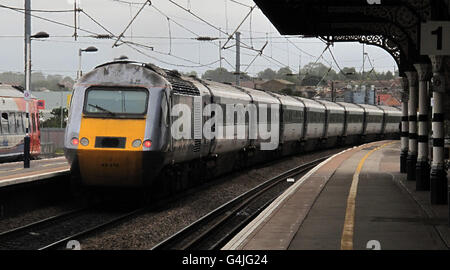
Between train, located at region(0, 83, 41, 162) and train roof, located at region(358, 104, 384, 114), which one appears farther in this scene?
train roof, located at region(358, 104, 384, 114)

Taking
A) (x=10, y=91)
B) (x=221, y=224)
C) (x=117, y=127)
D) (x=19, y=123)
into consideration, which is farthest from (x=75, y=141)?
(x=10, y=91)

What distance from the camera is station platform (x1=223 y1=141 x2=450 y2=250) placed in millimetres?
10562

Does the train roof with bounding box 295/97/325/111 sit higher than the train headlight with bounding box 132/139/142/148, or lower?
higher

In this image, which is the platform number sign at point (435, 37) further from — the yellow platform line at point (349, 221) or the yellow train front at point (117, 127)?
the yellow train front at point (117, 127)

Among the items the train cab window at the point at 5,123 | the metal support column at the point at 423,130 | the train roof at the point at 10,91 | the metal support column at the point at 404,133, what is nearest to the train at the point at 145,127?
the metal support column at the point at 423,130

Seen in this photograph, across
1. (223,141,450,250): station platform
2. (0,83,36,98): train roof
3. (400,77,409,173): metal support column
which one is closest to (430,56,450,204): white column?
(223,141,450,250): station platform

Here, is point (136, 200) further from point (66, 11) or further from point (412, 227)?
point (66, 11)

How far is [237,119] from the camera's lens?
24.1m

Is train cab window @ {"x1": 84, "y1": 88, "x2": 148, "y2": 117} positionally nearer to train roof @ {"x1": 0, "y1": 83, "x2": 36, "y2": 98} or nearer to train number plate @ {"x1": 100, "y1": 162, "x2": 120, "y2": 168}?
train number plate @ {"x1": 100, "y1": 162, "x2": 120, "y2": 168}

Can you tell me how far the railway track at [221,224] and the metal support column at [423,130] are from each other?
159 inches

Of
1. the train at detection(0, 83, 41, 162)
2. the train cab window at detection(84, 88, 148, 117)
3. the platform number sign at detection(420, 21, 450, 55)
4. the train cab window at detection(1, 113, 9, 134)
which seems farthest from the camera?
the train at detection(0, 83, 41, 162)

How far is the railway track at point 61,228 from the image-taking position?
12.5m

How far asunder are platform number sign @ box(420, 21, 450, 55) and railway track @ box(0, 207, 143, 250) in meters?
6.79
